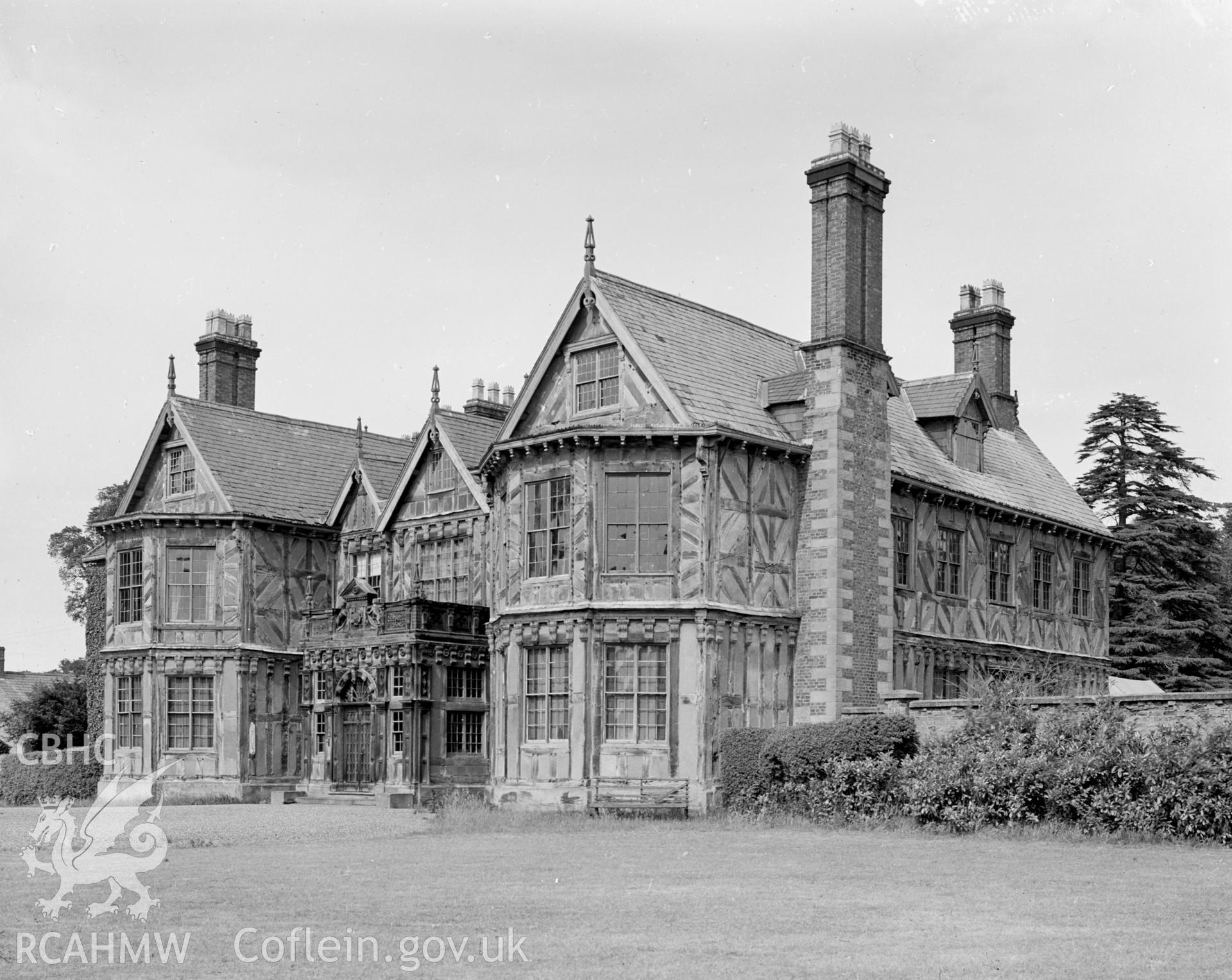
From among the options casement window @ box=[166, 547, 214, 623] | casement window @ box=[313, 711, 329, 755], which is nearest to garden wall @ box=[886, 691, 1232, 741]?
casement window @ box=[313, 711, 329, 755]

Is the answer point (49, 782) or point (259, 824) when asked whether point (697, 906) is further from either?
point (49, 782)

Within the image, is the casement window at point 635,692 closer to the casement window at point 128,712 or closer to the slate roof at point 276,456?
the slate roof at point 276,456

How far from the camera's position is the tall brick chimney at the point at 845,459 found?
31750 millimetres

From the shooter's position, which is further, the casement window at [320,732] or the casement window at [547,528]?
the casement window at [320,732]

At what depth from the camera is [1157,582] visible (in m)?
50.0

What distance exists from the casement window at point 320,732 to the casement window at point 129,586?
18.5ft

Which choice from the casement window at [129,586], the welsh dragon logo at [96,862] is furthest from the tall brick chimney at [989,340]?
the welsh dragon logo at [96,862]

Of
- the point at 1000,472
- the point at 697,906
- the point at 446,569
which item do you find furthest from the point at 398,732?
the point at 697,906

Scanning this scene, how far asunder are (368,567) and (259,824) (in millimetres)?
12650

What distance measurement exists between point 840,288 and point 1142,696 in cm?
1088

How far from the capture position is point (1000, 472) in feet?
134

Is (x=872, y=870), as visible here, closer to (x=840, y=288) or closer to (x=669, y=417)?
(x=669, y=417)

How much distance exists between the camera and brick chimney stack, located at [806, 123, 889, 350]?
32562mm

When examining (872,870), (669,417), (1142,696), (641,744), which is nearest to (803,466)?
(669,417)
